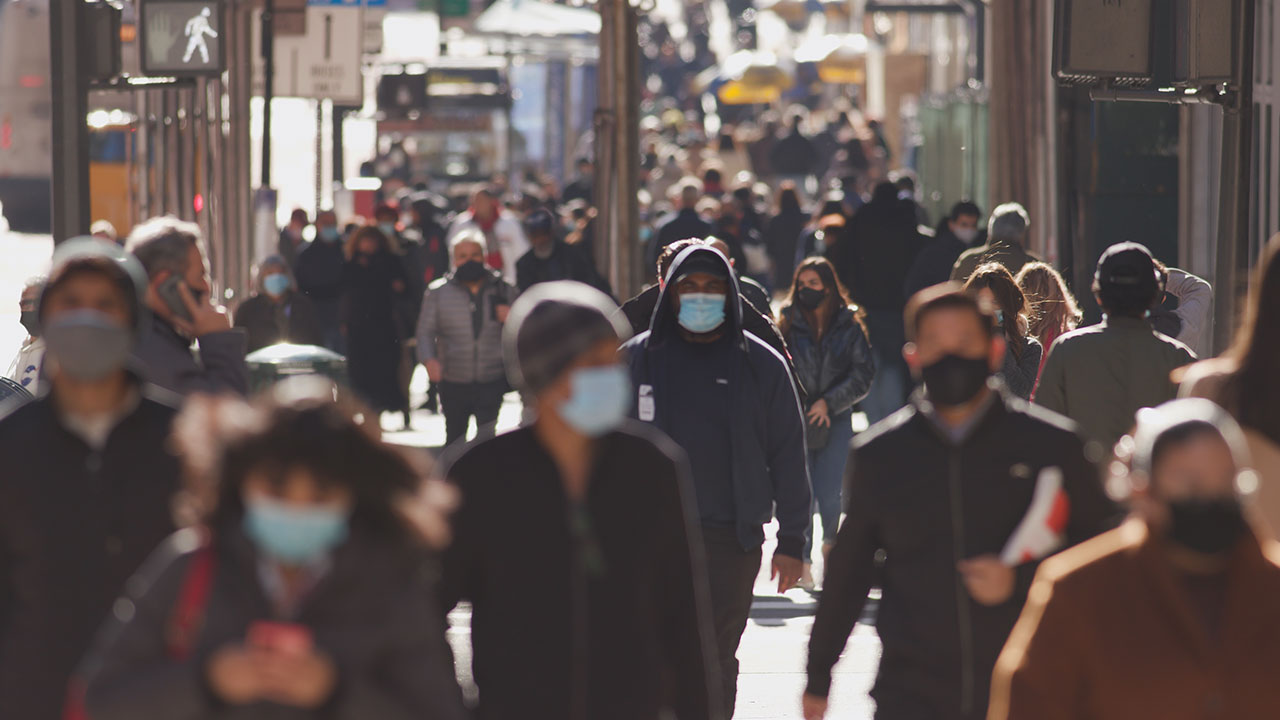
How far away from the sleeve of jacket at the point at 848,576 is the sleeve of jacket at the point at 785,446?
1.92 metres

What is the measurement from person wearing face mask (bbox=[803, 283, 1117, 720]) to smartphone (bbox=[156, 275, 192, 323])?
179cm

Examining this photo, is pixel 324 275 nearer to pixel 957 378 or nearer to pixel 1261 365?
pixel 957 378

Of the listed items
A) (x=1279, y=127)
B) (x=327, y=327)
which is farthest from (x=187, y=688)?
(x=327, y=327)

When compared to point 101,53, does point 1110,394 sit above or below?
below

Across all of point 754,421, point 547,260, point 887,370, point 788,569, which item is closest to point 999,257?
point 887,370

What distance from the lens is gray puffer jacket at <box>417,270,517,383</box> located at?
14.4 meters

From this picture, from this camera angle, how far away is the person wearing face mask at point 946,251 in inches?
563

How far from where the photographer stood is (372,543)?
3.71 m

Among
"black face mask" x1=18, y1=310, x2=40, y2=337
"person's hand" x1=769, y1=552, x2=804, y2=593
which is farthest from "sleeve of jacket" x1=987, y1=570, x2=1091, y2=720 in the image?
"black face mask" x1=18, y1=310, x2=40, y2=337

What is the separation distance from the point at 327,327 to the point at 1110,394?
37.6 ft

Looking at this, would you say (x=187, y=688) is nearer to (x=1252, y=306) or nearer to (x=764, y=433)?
(x=1252, y=306)

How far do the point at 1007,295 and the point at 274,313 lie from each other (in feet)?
23.5

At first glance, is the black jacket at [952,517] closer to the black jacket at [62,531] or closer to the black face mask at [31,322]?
the black jacket at [62,531]

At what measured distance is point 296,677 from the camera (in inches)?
139
